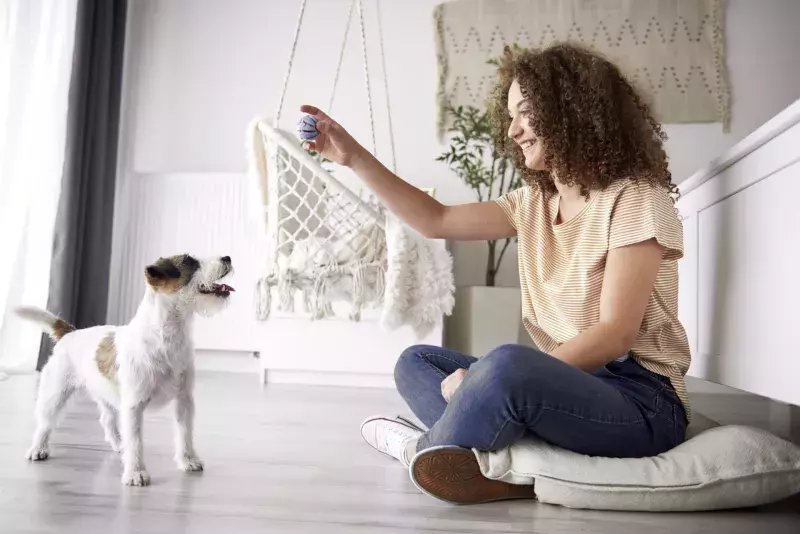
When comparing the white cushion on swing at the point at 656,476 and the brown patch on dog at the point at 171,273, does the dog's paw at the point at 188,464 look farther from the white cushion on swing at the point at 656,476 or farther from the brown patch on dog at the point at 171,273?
the white cushion on swing at the point at 656,476

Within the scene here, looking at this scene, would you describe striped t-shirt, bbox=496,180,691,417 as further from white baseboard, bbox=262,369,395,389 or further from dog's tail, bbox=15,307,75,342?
white baseboard, bbox=262,369,395,389

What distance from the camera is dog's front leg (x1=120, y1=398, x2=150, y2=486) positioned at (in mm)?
1092

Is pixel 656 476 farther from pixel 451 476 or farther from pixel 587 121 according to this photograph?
pixel 587 121

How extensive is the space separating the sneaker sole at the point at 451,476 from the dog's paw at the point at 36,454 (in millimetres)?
717

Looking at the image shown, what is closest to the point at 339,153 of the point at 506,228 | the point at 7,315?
the point at 506,228

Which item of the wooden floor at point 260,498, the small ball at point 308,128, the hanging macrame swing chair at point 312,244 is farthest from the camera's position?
the hanging macrame swing chair at point 312,244

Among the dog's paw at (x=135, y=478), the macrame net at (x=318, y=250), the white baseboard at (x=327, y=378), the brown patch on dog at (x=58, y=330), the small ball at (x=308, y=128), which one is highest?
the small ball at (x=308, y=128)

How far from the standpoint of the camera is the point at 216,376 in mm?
2996

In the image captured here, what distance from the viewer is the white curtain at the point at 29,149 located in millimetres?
2584

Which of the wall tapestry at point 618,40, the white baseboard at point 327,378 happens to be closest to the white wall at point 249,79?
the wall tapestry at point 618,40

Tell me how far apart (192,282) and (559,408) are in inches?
25.8

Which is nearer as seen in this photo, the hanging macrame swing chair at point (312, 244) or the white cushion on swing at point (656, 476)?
the white cushion on swing at point (656, 476)

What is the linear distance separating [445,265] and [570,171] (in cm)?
120

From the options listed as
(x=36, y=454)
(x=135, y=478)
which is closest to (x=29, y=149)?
(x=36, y=454)
